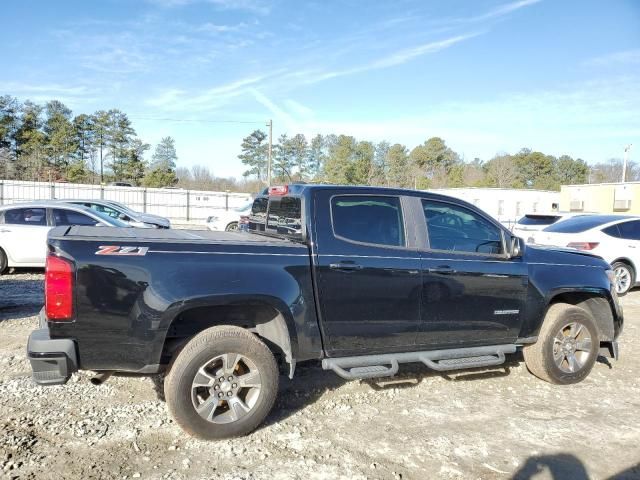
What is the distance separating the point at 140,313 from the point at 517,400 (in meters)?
3.51

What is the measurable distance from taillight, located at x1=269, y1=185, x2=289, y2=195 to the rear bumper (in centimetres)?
213

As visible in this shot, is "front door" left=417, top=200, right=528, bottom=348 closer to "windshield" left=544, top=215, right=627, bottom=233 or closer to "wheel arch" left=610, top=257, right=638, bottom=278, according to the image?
"windshield" left=544, top=215, right=627, bottom=233

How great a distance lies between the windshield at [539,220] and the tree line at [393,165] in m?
36.8

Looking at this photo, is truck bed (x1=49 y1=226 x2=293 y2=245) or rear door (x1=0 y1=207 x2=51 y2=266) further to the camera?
rear door (x1=0 y1=207 x2=51 y2=266)

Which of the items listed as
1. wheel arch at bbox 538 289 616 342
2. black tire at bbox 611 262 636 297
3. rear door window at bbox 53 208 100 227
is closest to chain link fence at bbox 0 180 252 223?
rear door window at bbox 53 208 100 227

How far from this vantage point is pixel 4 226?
980 cm

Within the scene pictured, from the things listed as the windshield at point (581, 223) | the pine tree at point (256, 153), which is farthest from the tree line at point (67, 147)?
the windshield at point (581, 223)

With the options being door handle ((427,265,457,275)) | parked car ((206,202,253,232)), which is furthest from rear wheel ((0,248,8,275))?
parked car ((206,202,253,232))

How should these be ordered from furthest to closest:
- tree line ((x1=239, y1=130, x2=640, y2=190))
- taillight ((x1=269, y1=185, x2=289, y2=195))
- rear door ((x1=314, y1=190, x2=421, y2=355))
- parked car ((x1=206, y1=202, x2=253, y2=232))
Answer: tree line ((x1=239, y1=130, x2=640, y2=190)) → parked car ((x1=206, y1=202, x2=253, y2=232)) → taillight ((x1=269, y1=185, x2=289, y2=195)) → rear door ((x1=314, y1=190, x2=421, y2=355))

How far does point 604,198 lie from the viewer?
3747 centimetres

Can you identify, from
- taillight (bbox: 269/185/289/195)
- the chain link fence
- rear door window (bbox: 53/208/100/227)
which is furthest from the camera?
the chain link fence

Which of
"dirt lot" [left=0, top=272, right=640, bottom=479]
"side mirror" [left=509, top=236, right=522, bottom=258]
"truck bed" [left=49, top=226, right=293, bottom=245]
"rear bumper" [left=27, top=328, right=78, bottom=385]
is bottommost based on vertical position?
"dirt lot" [left=0, top=272, right=640, bottom=479]

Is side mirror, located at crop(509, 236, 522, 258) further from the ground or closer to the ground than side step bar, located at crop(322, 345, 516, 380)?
further from the ground

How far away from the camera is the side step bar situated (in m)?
4.00
